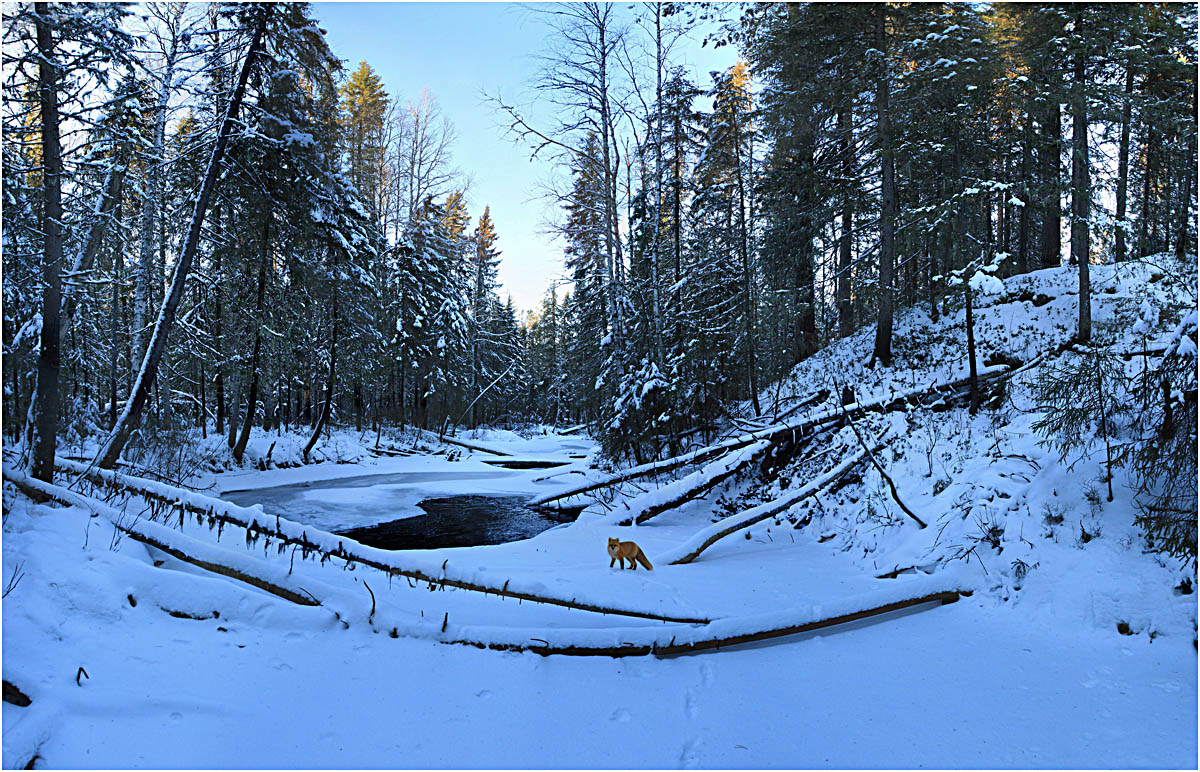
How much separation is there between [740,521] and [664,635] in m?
3.17

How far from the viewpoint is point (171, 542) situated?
165 inches

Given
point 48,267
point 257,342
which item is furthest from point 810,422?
point 257,342

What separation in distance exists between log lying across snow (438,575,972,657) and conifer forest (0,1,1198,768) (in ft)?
0.09

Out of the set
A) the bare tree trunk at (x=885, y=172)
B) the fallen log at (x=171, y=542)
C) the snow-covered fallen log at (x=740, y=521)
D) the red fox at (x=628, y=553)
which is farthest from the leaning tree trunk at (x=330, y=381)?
the bare tree trunk at (x=885, y=172)

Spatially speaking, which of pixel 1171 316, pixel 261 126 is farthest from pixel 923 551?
pixel 261 126

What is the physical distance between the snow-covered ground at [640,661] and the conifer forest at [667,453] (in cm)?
3

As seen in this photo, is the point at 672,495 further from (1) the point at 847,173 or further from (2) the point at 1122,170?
(2) the point at 1122,170

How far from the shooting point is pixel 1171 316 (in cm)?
488

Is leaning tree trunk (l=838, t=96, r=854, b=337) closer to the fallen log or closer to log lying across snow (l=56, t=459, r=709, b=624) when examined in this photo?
log lying across snow (l=56, t=459, r=709, b=624)

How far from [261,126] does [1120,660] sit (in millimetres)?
14606

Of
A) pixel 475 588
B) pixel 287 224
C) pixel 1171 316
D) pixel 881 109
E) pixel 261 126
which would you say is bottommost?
pixel 475 588

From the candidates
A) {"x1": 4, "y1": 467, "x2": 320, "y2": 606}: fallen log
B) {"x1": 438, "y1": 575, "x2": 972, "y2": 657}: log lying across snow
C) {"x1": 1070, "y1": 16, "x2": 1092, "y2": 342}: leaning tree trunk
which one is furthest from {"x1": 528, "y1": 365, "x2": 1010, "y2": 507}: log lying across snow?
{"x1": 4, "y1": 467, "x2": 320, "y2": 606}: fallen log

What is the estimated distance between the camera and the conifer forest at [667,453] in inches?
112

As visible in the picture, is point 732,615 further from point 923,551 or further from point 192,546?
point 192,546
